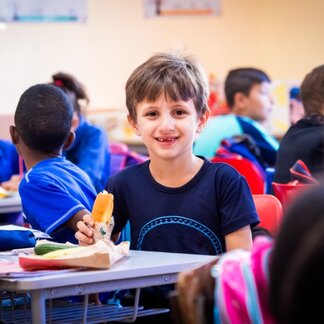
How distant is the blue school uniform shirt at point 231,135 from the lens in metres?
4.83

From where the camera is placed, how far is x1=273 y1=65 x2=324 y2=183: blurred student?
3434 mm

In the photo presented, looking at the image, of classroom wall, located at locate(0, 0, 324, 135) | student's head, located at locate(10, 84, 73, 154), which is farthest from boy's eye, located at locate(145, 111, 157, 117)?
classroom wall, located at locate(0, 0, 324, 135)

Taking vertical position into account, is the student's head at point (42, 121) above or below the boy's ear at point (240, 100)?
above

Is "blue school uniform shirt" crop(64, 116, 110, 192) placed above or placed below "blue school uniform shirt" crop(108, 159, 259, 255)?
below

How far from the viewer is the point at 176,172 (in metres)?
2.34

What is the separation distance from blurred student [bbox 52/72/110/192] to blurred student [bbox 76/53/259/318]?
1.82 meters

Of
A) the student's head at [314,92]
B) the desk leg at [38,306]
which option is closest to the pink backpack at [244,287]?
the desk leg at [38,306]

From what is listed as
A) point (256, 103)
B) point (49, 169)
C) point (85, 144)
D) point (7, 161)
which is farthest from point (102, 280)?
point (256, 103)

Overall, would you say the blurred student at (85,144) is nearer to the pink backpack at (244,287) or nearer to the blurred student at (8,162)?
the blurred student at (8,162)

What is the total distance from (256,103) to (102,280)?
165 inches

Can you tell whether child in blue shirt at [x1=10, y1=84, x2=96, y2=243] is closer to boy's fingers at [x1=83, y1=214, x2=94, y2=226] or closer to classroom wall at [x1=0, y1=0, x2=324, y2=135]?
boy's fingers at [x1=83, y1=214, x2=94, y2=226]

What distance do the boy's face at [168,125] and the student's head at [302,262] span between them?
4.75ft

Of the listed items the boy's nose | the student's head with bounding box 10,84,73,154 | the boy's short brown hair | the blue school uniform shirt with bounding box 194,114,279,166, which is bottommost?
the blue school uniform shirt with bounding box 194,114,279,166

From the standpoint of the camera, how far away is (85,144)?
4379 millimetres
